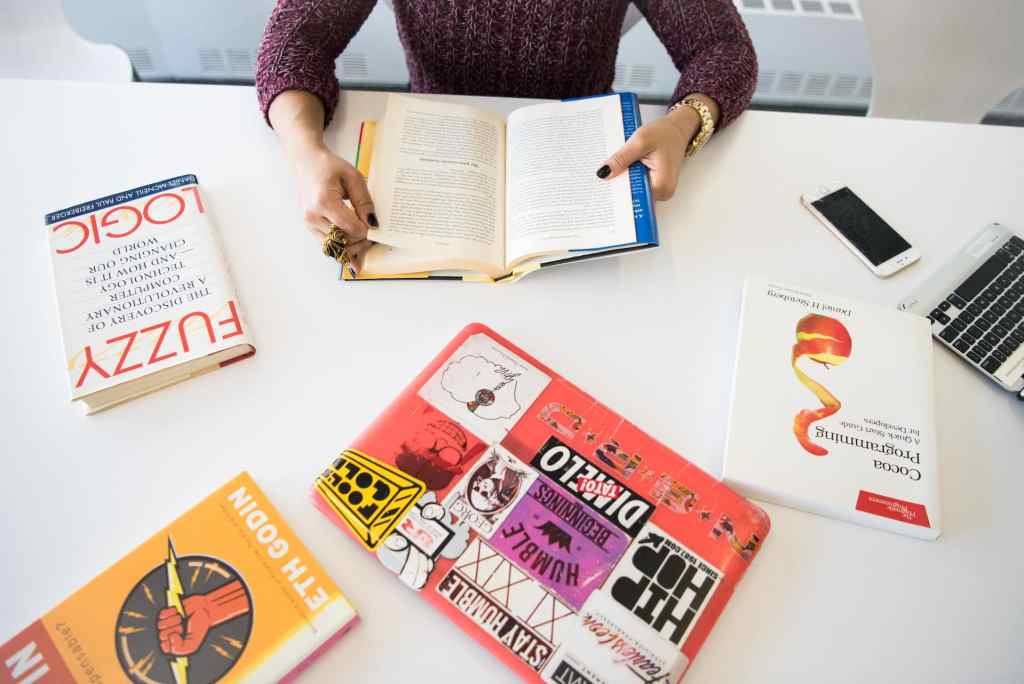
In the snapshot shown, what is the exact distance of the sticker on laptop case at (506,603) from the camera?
50 cm

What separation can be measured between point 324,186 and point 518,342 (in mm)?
296

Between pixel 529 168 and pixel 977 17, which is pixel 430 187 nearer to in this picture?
pixel 529 168

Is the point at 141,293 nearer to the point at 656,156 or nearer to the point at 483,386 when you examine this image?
the point at 483,386

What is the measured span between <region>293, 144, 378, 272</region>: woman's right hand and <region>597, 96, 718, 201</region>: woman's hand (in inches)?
11.6

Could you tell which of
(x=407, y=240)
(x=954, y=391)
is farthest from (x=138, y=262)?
(x=954, y=391)

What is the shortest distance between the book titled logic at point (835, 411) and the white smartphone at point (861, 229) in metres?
0.10

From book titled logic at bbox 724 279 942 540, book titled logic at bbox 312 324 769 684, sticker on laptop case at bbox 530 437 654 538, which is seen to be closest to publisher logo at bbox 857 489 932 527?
book titled logic at bbox 724 279 942 540

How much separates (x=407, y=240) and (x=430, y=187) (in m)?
0.09

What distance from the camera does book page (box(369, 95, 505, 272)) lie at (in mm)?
708

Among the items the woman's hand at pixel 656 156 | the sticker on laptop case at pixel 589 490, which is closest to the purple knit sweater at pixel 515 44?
the woman's hand at pixel 656 156

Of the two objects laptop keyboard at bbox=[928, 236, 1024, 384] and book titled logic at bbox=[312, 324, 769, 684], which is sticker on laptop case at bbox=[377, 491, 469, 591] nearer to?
book titled logic at bbox=[312, 324, 769, 684]

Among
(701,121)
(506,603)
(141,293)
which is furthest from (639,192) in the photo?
(141,293)

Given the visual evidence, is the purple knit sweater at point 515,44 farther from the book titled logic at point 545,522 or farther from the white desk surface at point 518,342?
the book titled logic at point 545,522

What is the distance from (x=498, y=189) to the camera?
2.52ft
